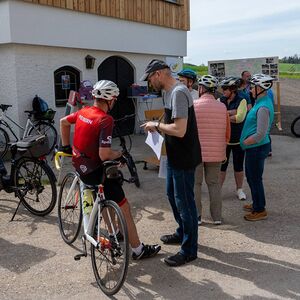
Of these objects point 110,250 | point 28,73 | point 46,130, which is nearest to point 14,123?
point 46,130

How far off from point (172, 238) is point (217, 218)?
2.69 ft

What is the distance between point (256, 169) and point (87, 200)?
7.36ft

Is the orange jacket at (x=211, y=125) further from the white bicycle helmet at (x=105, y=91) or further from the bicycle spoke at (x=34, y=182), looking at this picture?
the bicycle spoke at (x=34, y=182)

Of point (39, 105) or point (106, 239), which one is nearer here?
point (106, 239)

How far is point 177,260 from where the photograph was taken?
4.30m

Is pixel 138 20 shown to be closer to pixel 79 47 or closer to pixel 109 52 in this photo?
pixel 109 52

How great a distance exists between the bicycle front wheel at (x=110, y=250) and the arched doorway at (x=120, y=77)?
849 centimetres

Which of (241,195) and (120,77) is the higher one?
(120,77)

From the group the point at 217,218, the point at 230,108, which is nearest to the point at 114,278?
the point at 217,218

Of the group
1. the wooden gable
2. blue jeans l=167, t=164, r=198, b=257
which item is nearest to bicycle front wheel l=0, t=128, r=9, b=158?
the wooden gable

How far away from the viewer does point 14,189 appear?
577 centimetres

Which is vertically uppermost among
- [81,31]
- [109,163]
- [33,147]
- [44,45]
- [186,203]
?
[81,31]

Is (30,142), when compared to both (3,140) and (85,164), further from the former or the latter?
(3,140)

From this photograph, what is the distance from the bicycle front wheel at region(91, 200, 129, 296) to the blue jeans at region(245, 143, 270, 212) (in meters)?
2.20
